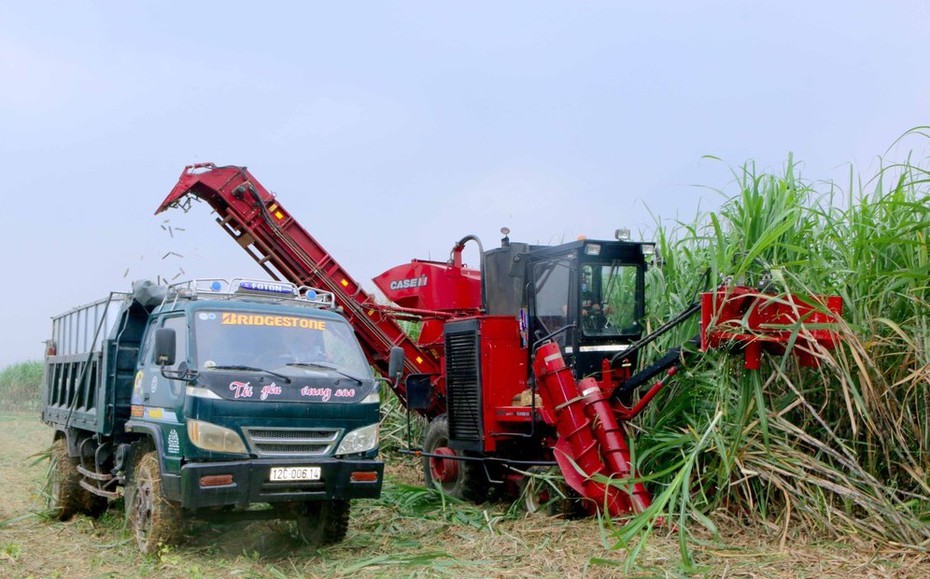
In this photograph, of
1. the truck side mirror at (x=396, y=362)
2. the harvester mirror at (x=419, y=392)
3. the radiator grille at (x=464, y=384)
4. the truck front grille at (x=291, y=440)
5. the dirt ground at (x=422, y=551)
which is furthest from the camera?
the harvester mirror at (x=419, y=392)

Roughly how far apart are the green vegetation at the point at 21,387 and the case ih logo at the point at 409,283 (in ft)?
80.5

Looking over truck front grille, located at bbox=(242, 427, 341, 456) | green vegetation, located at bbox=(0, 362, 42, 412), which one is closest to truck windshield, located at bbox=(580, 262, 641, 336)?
truck front grille, located at bbox=(242, 427, 341, 456)

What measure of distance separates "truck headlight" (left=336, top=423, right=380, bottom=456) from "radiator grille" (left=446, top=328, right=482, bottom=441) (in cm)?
193

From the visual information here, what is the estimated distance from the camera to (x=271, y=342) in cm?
741

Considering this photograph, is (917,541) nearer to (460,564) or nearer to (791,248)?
(791,248)

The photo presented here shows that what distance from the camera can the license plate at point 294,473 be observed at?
684 cm

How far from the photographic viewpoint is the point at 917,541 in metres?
5.89

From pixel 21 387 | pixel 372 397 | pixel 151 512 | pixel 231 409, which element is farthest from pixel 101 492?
pixel 21 387

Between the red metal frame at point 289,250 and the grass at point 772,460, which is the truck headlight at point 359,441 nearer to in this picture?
the grass at point 772,460

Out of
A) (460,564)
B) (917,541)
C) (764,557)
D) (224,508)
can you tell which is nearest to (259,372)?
(224,508)

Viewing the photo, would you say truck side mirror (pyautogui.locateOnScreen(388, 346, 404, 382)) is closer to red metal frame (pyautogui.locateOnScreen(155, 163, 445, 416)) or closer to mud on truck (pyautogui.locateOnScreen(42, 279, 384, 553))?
mud on truck (pyautogui.locateOnScreen(42, 279, 384, 553))

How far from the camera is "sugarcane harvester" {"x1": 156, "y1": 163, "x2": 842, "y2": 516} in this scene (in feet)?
23.0

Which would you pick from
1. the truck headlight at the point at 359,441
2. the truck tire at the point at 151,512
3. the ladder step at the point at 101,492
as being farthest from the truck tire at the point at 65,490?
the truck headlight at the point at 359,441

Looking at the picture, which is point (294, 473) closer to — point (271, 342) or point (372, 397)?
point (372, 397)
